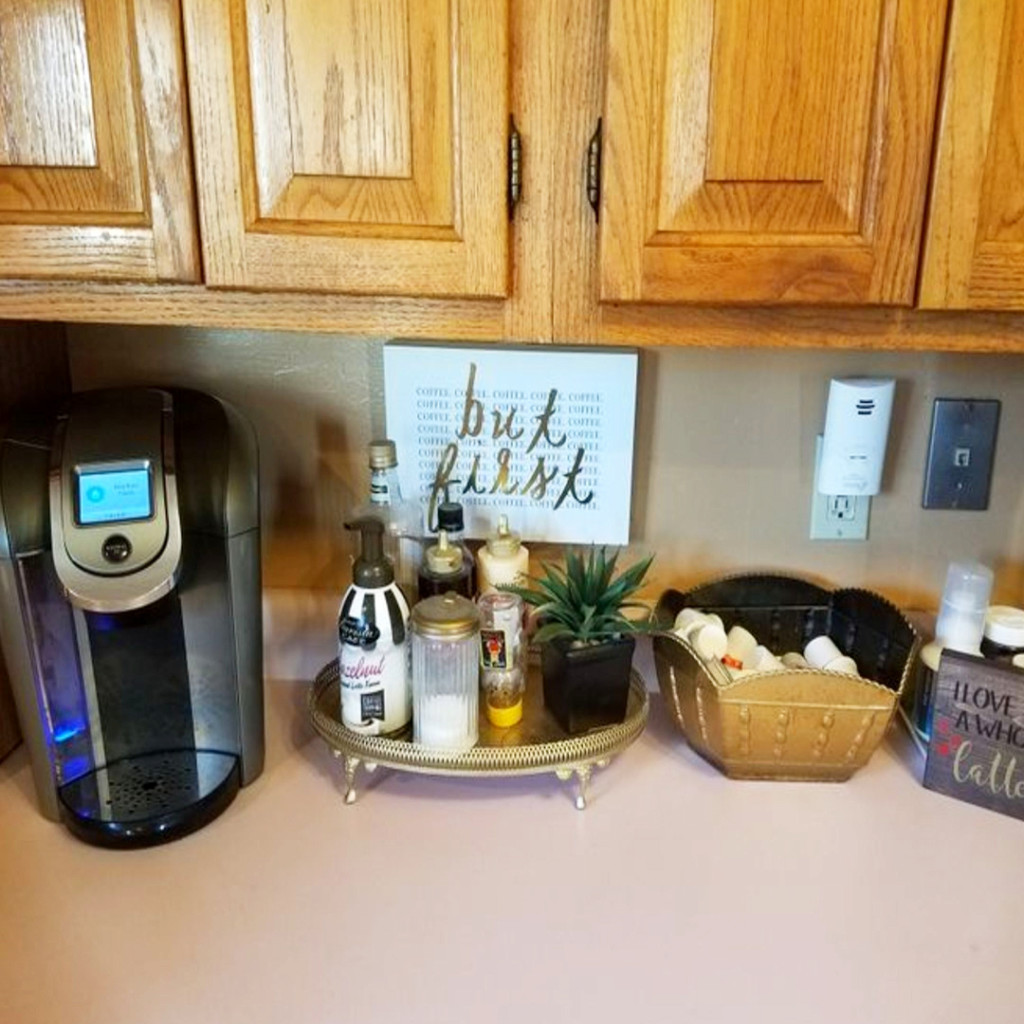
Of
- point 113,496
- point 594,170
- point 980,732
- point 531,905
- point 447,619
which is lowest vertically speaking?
point 531,905

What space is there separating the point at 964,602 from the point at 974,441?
21 cm

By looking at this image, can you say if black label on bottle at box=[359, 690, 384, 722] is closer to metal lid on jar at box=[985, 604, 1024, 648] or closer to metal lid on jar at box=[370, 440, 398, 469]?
metal lid on jar at box=[370, 440, 398, 469]

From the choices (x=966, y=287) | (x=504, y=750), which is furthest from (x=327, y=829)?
(x=966, y=287)

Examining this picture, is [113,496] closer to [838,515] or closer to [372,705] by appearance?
[372,705]

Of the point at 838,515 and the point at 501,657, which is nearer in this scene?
the point at 501,657

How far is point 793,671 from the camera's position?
0.96 m

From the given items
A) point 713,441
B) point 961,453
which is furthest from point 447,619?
point 961,453

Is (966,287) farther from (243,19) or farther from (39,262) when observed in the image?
(39,262)

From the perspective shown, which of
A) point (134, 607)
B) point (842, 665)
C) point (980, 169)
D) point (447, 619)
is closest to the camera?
point (980, 169)

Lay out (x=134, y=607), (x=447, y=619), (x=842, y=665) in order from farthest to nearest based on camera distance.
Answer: (x=842, y=665), (x=447, y=619), (x=134, y=607)

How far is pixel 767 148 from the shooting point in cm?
73

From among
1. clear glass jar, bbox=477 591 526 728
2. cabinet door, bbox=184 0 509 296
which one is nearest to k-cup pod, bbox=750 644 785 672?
clear glass jar, bbox=477 591 526 728

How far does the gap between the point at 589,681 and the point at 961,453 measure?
1.74 ft

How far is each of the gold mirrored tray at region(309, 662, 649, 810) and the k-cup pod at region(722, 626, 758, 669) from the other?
0.35ft
